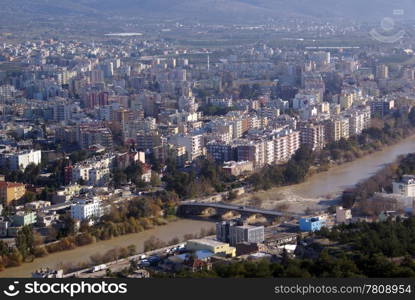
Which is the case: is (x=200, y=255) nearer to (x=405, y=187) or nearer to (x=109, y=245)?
(x=109, y=245)

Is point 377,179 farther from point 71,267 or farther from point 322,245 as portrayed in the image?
point 71,267

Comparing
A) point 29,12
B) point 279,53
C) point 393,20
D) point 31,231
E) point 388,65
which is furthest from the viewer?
point 29,12

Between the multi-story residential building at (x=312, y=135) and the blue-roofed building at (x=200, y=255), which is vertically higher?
the blue-roofed building at (x=200, y=255)

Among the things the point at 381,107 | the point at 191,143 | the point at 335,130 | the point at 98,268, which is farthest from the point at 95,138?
the point at 98,268

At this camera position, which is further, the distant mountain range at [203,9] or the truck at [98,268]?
the distant mountain range at [203,9]

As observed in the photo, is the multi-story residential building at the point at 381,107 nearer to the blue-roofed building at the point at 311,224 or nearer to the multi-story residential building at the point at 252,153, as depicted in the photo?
the multi-story residential building at the point at 252,153

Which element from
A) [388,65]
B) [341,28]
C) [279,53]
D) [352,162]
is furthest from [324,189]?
[341,28]

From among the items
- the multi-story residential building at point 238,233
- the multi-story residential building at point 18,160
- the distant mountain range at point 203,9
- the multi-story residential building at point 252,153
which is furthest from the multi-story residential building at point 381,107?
the distant mountain range at point 203,9
